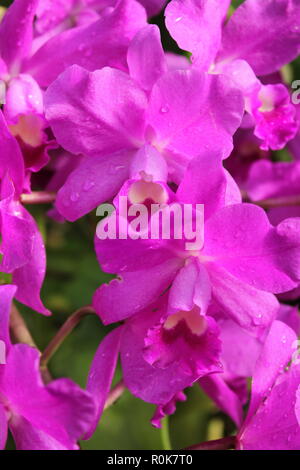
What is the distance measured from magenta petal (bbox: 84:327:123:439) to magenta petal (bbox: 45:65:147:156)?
0.21 metres

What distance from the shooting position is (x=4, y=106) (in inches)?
35.2

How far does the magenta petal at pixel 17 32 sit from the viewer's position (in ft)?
2.96

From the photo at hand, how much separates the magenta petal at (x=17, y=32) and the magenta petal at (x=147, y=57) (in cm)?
16

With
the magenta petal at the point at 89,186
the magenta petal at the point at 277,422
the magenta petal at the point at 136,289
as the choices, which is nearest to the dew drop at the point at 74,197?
the magenta petal at the point at 89,186

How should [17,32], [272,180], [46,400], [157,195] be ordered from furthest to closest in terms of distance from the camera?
1. [272,180]
2. [17,32]
3. [157,195]
4. [46,400]

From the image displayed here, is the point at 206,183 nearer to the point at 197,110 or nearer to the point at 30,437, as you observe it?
the point at 197,110

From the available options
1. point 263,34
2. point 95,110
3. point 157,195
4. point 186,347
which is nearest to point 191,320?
point 186,347

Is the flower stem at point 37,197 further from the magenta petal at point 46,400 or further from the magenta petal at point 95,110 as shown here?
the magenta petal at point 46,400

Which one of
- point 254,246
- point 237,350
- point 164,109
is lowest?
point 237,350

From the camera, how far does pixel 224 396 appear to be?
0.93 meters

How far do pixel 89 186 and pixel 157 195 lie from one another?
9cm

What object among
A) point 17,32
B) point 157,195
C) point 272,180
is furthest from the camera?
point 272,180

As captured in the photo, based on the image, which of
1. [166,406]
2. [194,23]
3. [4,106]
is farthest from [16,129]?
[166,406]
